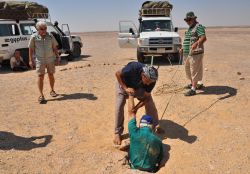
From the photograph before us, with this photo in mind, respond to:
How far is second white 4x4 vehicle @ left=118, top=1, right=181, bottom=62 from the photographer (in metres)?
13.5

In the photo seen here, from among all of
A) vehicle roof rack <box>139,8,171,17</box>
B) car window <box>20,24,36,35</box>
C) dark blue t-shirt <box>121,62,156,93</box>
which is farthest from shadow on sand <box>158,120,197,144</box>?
vehicle roof rack <box>139,8,171,17</box>

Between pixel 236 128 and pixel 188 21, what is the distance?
8.94 feet

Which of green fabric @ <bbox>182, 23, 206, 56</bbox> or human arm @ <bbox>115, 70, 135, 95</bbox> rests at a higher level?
green fabric @ <bbox>182, 23, 206, 56</bbox>

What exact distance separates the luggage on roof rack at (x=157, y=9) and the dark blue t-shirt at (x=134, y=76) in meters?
11.4

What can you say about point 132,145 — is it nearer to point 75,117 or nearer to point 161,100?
point 75,117

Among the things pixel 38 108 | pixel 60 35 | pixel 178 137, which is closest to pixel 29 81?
pixel 38 108

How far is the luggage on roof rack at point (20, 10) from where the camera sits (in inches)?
542

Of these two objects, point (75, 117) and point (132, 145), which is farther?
point (75, 117)

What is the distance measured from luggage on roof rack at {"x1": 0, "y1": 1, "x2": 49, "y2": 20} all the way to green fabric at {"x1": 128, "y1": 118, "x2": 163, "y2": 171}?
1090 cm

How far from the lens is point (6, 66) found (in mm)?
14477

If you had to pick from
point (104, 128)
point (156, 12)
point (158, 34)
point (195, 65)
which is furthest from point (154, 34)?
point (104, 128)

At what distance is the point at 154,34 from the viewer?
13.8 meters

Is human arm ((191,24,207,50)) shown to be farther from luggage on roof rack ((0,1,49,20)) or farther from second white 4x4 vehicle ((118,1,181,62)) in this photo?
luggage on roof rack ((0,1,49,20))

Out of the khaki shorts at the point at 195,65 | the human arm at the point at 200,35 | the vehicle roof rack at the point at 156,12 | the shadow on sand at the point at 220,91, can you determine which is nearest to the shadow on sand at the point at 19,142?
the khaki shorts at the point at 195,65
